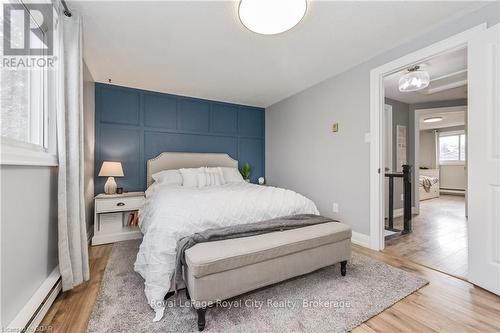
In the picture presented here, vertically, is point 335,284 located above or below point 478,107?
below

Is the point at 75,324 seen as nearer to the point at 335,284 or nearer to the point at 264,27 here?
the point at 335,284

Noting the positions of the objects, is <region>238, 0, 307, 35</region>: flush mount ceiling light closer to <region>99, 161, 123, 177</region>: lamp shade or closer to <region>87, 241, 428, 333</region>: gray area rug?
<region>87, 241, 428, 333</region>: gray area rug

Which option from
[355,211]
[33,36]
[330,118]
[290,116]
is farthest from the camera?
[290,116]

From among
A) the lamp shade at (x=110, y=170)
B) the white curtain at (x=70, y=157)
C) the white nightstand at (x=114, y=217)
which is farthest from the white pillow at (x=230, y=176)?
the white curtain at (x=70, y=157)

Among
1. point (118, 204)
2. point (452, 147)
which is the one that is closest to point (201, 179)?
point (118, 204)

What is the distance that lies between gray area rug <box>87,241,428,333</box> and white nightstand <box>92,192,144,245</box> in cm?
94

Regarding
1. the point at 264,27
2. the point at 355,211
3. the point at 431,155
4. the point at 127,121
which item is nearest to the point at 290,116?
the point at 355,211

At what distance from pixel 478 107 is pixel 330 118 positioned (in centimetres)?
154

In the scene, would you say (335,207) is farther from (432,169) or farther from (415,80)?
(432,169)

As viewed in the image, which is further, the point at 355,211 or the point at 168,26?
the point at 355,211

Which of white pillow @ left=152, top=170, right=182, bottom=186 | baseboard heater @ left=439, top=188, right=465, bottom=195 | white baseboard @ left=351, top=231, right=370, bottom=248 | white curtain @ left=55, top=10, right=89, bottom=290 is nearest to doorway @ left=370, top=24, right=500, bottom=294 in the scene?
white baseboard @ left=351, top=231, right=370, bottom=248

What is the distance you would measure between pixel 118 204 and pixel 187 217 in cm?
169

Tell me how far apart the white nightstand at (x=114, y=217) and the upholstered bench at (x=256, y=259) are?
5.93 ft

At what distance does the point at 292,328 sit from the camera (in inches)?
50.3
